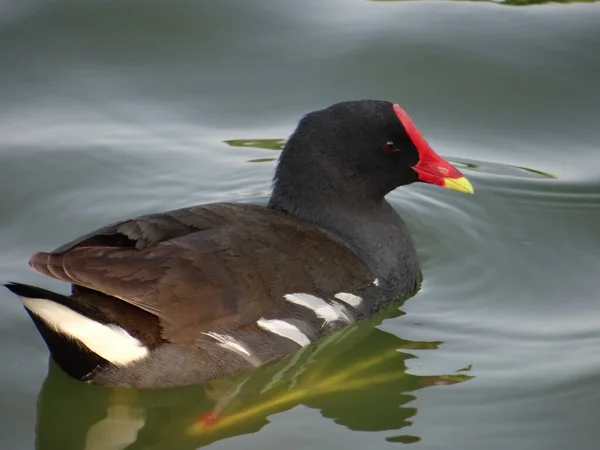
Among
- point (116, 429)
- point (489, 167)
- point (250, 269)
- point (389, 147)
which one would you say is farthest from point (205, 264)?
point (489, 167)

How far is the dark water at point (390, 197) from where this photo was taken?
4.21 metres

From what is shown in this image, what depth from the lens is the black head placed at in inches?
198

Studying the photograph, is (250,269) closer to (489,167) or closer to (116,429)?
(116,429)

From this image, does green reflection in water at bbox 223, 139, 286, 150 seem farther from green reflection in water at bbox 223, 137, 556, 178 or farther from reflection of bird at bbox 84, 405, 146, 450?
reflection of bird at bbox 84, 405, 146, 450

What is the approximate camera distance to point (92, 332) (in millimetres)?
4008

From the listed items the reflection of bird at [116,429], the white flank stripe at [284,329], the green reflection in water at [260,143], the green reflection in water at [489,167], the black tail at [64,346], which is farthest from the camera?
the green reflection in water at [260,143]

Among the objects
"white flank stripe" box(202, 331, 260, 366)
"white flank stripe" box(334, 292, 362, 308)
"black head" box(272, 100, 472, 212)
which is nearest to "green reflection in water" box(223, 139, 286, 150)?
"black head" box(272, 100, 472, 212)

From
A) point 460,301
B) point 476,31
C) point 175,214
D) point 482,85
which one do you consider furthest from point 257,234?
point 476,31

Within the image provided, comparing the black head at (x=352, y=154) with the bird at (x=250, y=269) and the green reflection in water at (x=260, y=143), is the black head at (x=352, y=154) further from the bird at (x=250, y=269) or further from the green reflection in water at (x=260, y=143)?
the green reflection in water at (x=260, y=143)

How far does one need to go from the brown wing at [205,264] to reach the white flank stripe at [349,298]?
0.09 ft

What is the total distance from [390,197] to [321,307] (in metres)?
1.59

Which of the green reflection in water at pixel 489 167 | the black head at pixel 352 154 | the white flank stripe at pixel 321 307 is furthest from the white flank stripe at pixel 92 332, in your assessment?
the green reflection in water at pixel 489 167

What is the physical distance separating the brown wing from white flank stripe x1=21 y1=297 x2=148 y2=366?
0.36 feet

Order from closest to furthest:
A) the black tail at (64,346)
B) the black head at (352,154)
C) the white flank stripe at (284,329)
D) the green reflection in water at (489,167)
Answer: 1. the black tail at (64,346)
2. the white flank stripe at (284,329)
3. the black head at (352,154)
4. the green reflection in water at (489,167)
